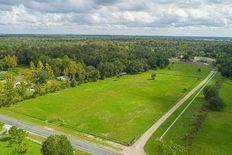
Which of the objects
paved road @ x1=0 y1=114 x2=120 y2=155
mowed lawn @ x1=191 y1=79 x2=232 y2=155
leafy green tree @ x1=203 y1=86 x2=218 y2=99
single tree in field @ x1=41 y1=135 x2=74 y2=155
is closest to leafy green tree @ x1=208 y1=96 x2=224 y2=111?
mowed lawn @ x1=191 y1=79 x2=232 y2=155

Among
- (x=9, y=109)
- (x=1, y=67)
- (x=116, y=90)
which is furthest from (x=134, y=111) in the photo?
(x=1, y=67)

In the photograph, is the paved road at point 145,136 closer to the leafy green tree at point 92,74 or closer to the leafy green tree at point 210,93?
the leafy green tree at point 210,93

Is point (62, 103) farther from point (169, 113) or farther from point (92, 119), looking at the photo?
point (169, 113)

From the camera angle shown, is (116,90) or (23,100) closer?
(23,100)

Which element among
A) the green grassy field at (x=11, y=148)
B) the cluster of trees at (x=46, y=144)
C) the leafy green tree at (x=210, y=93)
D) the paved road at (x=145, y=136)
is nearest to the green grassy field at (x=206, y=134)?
the paved road at (x=145, y=136)

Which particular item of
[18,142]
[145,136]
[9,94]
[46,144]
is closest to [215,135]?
[145,136]
